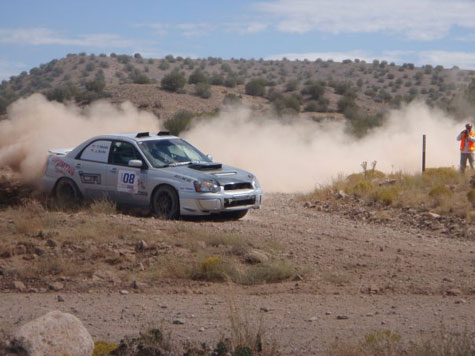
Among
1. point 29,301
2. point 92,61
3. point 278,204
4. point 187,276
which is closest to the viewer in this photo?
point 29,301

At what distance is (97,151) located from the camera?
15008 millimetres

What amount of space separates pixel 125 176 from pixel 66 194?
1.63 metres

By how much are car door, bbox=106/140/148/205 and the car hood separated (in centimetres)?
65

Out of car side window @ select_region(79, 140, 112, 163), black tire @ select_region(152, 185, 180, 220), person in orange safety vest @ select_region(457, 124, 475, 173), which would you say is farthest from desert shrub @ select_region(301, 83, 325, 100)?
black tire @ select_region(152, 185, 180, 220)

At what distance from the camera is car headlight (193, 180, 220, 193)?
44.0ft

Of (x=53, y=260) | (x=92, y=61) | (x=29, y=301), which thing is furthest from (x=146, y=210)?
(x=92, y=61)

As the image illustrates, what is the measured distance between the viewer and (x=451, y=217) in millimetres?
15328

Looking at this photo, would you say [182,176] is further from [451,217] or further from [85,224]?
[451,217]

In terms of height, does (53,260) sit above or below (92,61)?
below

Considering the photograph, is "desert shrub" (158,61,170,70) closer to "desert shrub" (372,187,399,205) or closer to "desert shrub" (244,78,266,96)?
"desert shrub" (244,78,266,96)

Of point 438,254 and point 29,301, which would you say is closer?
point 29,301

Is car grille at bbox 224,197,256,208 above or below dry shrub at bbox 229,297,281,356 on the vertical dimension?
above

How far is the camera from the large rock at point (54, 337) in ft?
20.7

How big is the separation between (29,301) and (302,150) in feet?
63.9
